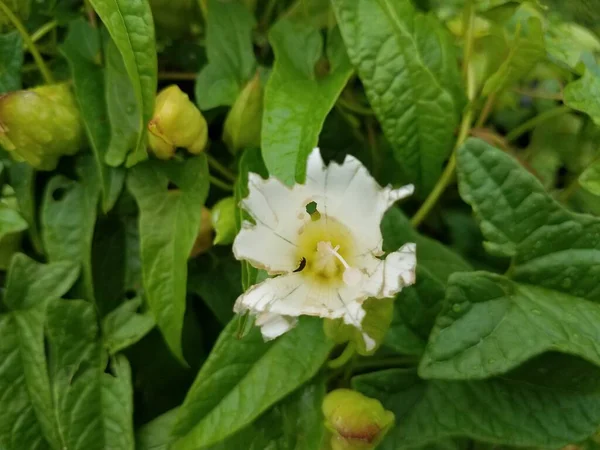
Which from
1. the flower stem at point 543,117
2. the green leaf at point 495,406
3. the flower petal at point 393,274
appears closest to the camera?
the flower petal at point 393,274

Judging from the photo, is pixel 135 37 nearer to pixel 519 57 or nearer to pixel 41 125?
pixel 41 125

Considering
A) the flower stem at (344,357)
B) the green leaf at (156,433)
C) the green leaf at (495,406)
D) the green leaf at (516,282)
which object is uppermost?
the green leaf at (516,282)

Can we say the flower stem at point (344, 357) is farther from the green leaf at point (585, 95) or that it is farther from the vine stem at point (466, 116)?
the green leaf at point (585, 95)

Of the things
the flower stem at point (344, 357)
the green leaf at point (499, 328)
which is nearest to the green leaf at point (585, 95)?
the green leaf at point (499, 328)

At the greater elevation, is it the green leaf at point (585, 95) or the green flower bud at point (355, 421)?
the green leaf at point (585, 95)

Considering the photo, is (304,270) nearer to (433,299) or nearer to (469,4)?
(433,299)

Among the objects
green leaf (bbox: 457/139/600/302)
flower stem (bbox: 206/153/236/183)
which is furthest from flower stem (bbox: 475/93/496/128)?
flower stem (bbox: 206/153/236/183)

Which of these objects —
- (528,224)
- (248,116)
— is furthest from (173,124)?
(528,224)

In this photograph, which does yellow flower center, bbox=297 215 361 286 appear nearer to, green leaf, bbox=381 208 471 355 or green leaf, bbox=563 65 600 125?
green leaf, bbox=381 208 471 355
